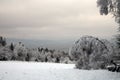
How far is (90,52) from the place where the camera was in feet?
90.7

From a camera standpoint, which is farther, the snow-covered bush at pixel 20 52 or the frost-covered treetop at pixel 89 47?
the snow-covered bush at pixel 20 52

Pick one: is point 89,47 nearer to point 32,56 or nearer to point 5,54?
point 5,54

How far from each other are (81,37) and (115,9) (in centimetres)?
912

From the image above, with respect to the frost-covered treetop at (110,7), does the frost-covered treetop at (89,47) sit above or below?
below

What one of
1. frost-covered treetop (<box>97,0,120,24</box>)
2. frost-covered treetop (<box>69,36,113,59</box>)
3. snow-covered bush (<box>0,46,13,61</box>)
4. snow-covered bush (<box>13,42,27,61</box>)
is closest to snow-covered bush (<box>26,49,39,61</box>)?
snow-covered bush (<box>13,42,27,61</box>)

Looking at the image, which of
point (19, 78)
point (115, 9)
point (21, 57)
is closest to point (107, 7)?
point (115, 9)

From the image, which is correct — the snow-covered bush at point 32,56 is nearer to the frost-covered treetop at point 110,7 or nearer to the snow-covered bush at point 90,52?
the snow-covered bush at point 90,52

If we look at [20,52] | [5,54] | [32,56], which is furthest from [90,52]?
[32,56]

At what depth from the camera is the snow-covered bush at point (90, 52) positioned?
87.6 ft

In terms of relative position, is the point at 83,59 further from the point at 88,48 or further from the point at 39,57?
the point at 39,57

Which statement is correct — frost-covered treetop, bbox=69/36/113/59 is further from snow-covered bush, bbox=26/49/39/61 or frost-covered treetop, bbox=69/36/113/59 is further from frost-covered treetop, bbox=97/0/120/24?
snow-covered bush, bbox=26/49/39/61

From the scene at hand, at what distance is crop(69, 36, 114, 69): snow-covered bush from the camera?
2670 cm

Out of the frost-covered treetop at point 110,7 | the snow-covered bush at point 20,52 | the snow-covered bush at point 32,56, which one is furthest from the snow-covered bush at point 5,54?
the frost-covered treetop at point 110,7

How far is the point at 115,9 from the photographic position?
20.0m
